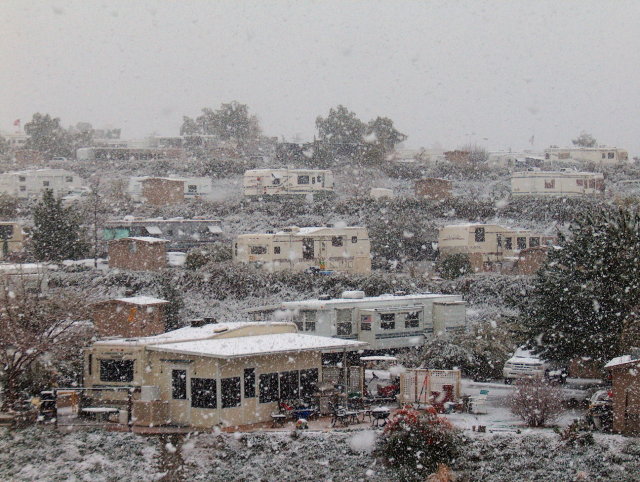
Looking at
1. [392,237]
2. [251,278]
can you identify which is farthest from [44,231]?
[392,237]

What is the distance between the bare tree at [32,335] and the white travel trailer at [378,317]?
565 cm

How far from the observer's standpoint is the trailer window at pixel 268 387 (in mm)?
17203

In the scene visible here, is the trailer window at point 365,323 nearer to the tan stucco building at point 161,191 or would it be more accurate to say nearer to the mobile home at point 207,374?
the mobile home at point 207,374

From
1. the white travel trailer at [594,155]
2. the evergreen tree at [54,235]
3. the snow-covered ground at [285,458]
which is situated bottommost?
the snow-covered ground at [285,458]

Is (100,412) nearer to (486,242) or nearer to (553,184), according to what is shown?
(486,242)

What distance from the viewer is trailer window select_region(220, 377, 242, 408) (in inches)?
662

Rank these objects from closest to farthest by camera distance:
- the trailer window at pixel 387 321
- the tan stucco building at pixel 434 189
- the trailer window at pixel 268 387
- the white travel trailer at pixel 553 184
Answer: the trailer window at pixel 268 387, the trailer window at pixel 387 321, the tan stucco building at pixel 434 189, the white travel trailer at pixel 553 184

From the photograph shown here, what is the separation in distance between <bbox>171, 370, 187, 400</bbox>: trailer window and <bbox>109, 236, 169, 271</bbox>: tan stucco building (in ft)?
62.4

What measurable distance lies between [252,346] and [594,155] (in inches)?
2272

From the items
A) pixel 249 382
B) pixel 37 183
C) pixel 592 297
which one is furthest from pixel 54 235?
pixel 592 297

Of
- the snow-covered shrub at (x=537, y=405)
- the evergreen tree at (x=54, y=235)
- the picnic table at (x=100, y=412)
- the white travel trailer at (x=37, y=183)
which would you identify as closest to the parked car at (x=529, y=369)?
the snow-covered shrub at (x=537, y=405)

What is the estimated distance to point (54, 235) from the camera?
38.9m

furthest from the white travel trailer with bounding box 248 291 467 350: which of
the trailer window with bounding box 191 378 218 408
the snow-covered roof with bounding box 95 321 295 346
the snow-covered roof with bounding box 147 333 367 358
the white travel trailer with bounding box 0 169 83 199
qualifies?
the white travel trailer with bounding box 0 169 83 199

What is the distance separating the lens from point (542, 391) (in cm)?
1711
